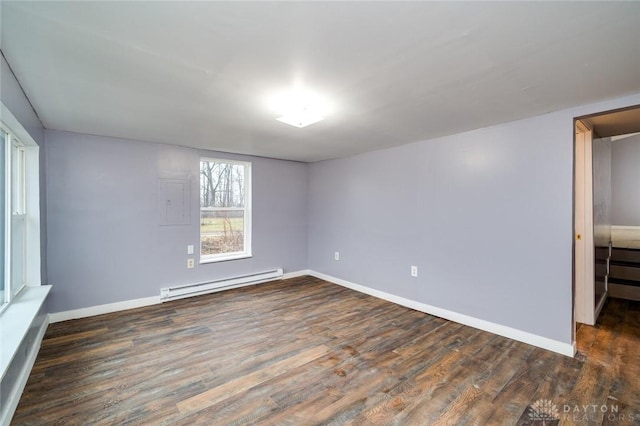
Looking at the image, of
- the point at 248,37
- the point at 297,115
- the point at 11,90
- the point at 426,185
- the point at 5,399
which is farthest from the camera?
the point at 426,185

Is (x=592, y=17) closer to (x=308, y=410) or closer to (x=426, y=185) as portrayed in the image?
(x=426, y=185)

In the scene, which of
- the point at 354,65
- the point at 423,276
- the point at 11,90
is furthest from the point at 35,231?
the point at 423,276

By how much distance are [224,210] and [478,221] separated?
3754mm

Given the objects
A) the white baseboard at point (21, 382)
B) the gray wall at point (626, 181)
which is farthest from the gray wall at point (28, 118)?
the gray wall at point (626, 181)

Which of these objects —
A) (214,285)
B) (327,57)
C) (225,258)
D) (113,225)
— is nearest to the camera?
(327,57)

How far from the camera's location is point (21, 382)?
2023 millimetres

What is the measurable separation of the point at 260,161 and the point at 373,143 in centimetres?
214

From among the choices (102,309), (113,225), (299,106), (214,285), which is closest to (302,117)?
(299,106)

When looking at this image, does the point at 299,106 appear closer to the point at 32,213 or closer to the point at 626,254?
the point at 32,213

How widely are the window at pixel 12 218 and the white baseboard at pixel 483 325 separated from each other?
399cm

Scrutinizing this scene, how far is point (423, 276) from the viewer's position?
3676 mm

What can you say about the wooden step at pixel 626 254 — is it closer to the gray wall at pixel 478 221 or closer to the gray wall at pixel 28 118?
the gray wall at pixel 478 221

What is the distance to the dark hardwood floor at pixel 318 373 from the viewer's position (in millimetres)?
1836

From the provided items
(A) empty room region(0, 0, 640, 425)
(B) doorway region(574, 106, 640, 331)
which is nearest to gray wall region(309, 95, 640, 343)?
(A) empty room region(0, 0, 640, 425)
